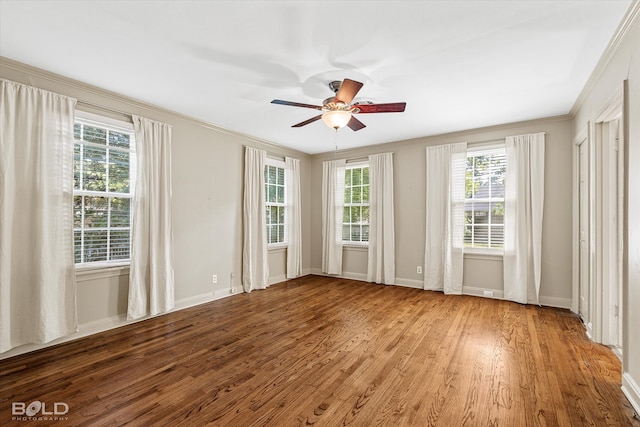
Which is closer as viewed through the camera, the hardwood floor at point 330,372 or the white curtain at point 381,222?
the hardwood floor at point 330,372

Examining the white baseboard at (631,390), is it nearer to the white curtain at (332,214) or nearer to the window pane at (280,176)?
the white curtain at (332,214)

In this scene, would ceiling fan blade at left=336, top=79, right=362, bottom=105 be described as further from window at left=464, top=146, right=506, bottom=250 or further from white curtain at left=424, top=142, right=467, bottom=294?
window at left=464, top=146, right=506, bottom=250

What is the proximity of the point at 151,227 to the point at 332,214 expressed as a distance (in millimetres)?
3532

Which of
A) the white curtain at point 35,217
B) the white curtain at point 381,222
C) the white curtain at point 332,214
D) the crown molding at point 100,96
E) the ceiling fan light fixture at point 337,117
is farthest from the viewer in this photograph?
the white curtain at point 332,214

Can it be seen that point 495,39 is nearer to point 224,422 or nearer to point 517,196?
point 517,196

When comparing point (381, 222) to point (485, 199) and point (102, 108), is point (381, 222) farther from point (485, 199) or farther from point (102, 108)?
point (102, 108)

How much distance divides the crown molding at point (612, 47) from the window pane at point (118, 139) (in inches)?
189

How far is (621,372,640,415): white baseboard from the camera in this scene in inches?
75.5

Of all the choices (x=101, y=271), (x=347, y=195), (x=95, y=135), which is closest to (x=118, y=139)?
(x=95, y=135)

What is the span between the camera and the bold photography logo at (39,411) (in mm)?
1871

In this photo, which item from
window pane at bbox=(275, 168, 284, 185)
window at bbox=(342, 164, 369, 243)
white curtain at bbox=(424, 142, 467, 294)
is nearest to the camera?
white curtain at bbox=(424, 142, 467, 294)

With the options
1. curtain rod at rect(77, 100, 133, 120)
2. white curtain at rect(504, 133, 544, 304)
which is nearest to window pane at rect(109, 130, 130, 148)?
curtain rod at rect(77, 100, 133, 120)

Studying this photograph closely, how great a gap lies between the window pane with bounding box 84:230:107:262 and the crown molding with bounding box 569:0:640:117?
5103 millimetres

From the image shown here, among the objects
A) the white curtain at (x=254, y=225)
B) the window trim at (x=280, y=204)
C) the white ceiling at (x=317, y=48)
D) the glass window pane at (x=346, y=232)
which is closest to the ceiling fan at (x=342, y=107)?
the white ceiling at (x=317, y=48)
